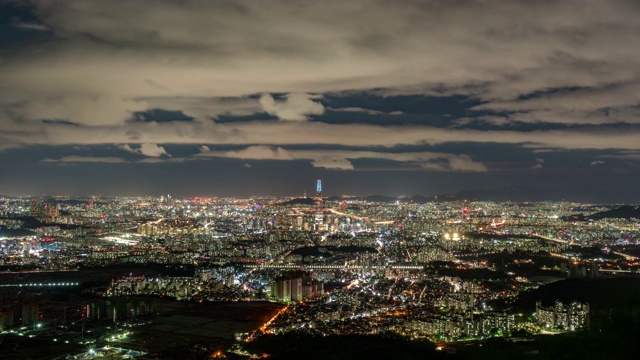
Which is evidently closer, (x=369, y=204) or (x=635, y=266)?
(x=635, y=266)

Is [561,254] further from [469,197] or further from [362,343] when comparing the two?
[469,197]

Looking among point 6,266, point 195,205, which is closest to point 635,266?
point 6,266

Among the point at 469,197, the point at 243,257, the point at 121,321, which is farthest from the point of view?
the point at 469,197

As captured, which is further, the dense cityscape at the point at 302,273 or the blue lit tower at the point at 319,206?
the blue lit tower at the point at 319,206

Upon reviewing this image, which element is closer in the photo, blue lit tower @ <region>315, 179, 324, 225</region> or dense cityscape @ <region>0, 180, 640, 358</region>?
dense cityscape @ <region>0, 180, 640, 358</region>

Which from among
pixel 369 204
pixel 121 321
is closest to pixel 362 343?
pixel 121 321

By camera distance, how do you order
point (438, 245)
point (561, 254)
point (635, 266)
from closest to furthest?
point (635, 266) → point (561, 254) → point (438, 245)

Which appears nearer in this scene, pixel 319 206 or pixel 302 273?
pixel 302 273

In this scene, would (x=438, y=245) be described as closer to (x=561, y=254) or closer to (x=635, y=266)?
(x=561, y=254)
